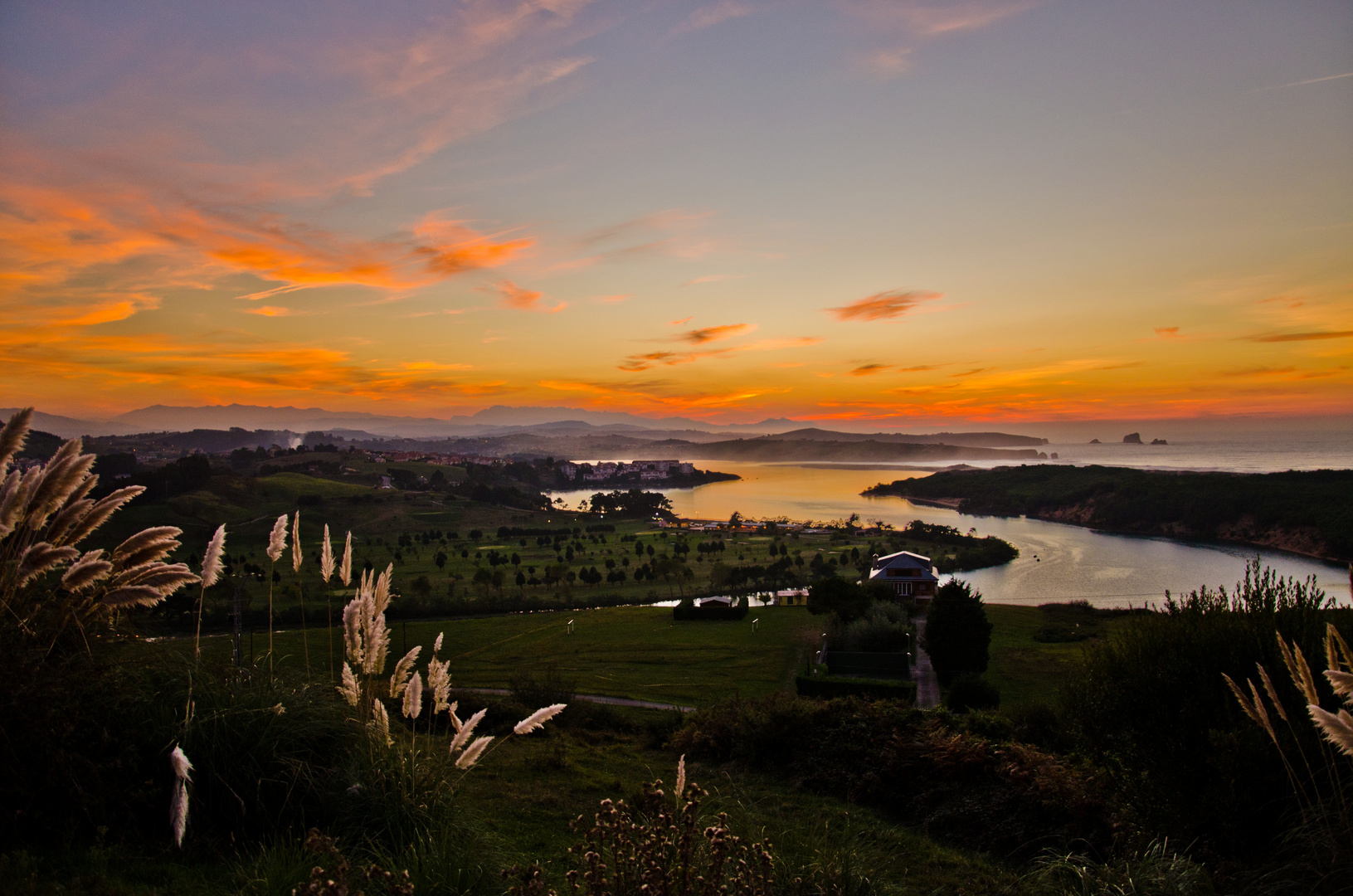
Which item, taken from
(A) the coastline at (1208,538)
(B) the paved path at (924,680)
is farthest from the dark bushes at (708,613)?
(A) the coastline at (1208,538)

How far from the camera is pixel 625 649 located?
84.1ft

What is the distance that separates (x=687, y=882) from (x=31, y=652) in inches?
117

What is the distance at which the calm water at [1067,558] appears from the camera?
45094 millimetres

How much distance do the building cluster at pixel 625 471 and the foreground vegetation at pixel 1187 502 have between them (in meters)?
64.4

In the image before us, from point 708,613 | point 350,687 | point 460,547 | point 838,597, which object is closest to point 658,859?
point 350,687

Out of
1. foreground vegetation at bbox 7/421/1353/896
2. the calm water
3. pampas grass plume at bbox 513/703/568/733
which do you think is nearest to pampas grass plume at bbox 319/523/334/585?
foreground vegetation at bbox 7/421/1353/896

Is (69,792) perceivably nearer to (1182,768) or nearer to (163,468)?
(1182,768)

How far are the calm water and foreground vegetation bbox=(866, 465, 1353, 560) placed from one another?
2288 mm

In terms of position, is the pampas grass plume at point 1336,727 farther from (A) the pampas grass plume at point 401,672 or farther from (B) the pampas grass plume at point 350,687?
(B) the pampas grass plume at point 350,687

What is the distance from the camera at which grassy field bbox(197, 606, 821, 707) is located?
1909 cm

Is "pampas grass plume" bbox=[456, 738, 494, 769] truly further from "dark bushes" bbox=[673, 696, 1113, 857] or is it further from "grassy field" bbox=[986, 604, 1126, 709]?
"grassy field" bbox=[986, 604, 1126, 709]

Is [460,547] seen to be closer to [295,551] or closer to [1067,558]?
[1067,558]

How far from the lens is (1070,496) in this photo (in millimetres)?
85938

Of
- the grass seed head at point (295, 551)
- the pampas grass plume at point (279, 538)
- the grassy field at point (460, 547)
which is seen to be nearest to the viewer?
the pampas grass plume at point (279, 538)
